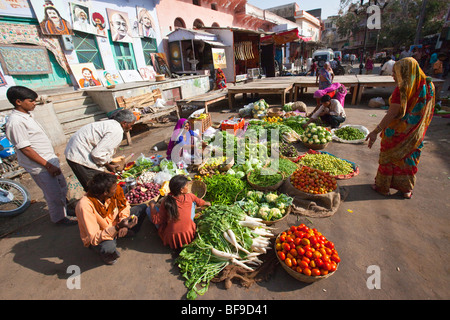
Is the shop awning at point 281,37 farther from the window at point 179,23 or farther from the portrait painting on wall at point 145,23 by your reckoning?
the portrait painting on wall at point 145,23

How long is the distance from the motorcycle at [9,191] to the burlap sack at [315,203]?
467cm

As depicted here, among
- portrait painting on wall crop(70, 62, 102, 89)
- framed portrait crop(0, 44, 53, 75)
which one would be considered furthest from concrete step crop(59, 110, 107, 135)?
framed portrait crop(0, 44, 53, 75)

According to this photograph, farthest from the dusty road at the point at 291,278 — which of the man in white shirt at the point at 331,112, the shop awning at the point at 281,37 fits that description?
the shop awning at the point at 281,37

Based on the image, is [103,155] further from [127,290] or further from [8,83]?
[8,83]

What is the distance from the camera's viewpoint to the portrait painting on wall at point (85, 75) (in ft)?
27.1

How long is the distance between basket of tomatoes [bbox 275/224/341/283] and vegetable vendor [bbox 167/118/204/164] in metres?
3.02

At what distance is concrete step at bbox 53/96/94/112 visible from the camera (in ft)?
22.4

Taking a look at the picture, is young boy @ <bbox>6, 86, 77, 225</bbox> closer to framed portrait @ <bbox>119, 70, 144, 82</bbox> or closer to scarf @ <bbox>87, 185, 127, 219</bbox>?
scarf @ <bbox>87, 185, 127, 219</bbox>

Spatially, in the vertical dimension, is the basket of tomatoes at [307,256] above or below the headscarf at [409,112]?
below

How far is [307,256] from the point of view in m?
2.27

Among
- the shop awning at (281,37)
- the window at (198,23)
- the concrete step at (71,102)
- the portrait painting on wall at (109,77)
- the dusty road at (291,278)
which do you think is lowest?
the dusty road at (291,278)

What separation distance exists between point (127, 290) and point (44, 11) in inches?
A: 376

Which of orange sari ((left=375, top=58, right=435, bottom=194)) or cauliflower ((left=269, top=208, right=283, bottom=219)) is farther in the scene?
cauliflower ((left=269, top=208, right=283, bottom=219))

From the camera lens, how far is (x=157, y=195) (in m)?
3.67
